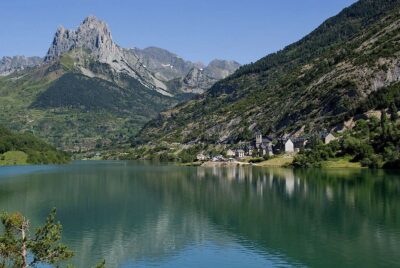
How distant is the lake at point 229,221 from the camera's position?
63750mm

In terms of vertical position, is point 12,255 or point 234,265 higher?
point 12,255

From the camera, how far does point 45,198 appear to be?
413ft

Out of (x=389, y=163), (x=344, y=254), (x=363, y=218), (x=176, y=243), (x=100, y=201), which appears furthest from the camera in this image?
(x=389, y=163)

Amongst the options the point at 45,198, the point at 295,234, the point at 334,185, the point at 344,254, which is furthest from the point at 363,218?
the point at 45,198

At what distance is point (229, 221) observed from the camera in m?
89.4

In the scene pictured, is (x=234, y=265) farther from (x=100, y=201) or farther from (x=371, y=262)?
(x=100, y=201)

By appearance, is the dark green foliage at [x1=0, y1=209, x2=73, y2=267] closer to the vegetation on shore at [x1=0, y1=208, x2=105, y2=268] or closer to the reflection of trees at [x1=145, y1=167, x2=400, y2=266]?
the vegetation on shore at [x1=0, y1=208, x2=105, y2=268]

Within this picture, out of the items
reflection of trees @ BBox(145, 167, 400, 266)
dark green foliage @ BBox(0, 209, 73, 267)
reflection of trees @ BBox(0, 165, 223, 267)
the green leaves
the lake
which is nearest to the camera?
dark green foliage @ BBox(0, 209, 73, 267)

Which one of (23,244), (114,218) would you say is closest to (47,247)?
(23,244)

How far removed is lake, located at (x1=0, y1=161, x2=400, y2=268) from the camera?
209 ft

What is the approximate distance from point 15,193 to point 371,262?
10262 centimetres

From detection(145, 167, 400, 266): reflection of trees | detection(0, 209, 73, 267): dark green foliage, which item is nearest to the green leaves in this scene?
detection(0, 209, 73, 267): dark green foliage

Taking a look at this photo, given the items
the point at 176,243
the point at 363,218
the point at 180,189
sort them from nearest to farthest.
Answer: the point at 176,243 < the point at 363,218 < the point at 180,189

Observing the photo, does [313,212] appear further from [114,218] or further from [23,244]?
[23,244]
